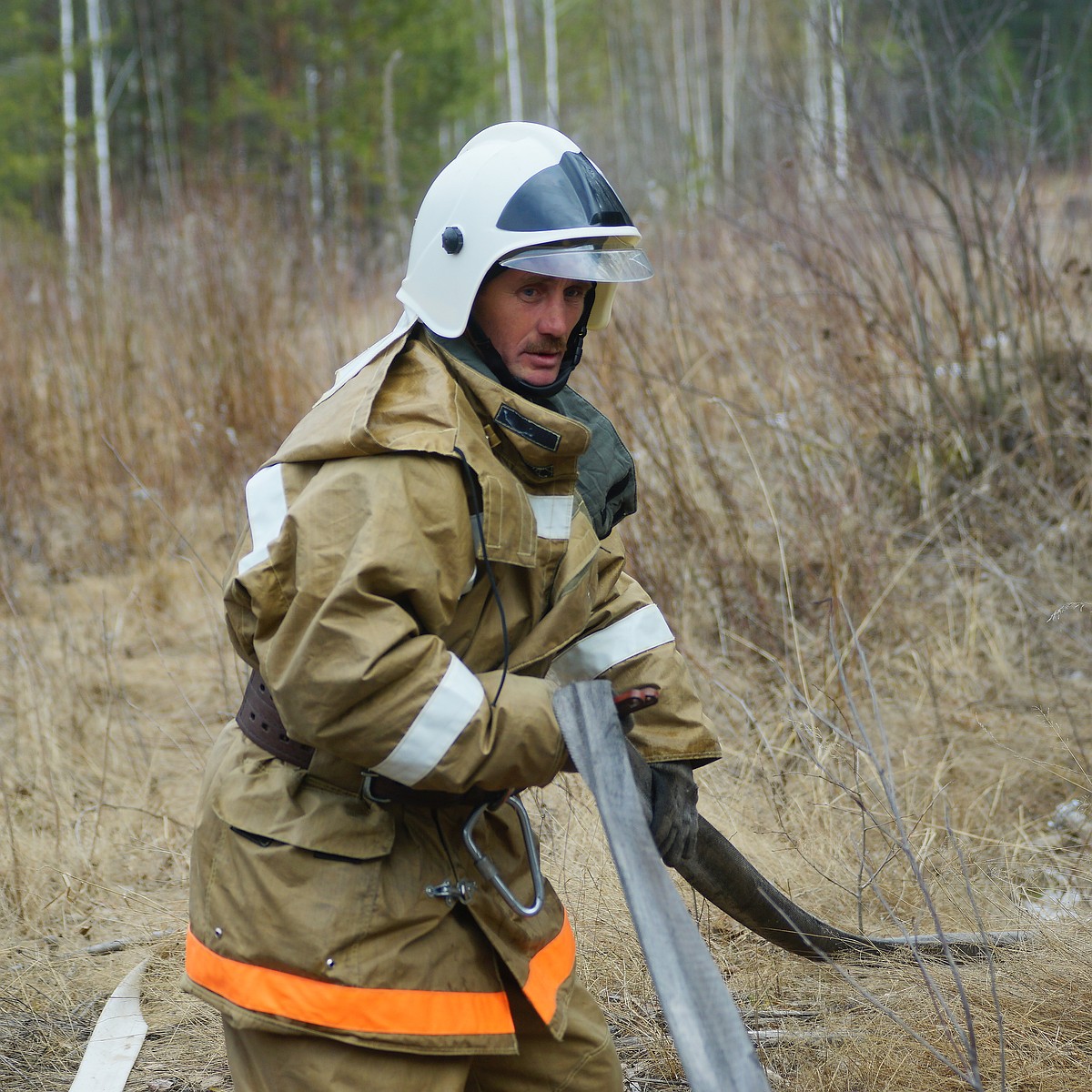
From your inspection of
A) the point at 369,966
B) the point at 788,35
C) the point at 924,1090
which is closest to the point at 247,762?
the point at 369,966

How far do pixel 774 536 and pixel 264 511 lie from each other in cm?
308

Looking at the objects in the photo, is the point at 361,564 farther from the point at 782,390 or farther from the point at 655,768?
the point at 782,390

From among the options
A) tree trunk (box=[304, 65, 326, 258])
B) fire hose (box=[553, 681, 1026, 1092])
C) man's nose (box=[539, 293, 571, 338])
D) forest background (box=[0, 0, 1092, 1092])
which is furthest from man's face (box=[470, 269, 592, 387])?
tree trunk (box=[304, 65, 326, 258])

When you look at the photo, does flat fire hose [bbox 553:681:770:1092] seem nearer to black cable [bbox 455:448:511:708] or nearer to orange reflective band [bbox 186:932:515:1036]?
black cable [bbox 455:448:511:708]

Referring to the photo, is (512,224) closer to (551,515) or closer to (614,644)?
(551,515)

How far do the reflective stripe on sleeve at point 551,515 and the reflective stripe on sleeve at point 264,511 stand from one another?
1.22ft

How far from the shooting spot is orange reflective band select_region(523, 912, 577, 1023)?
1753mm

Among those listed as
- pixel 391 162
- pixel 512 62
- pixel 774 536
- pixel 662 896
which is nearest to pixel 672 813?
pixel 662 896

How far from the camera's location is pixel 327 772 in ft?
5.40

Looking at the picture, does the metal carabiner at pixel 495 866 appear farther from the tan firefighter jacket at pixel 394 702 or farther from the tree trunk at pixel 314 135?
the tree trunk at pixel 314 135

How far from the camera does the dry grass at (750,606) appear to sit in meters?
2.51

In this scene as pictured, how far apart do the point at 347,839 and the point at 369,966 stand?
0.57ft

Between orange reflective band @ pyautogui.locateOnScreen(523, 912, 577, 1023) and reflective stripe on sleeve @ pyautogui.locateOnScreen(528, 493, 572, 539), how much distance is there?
26.0 inches

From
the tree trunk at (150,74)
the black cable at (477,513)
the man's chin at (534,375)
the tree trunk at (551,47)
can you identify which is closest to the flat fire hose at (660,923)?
the black cable at (477,513)
